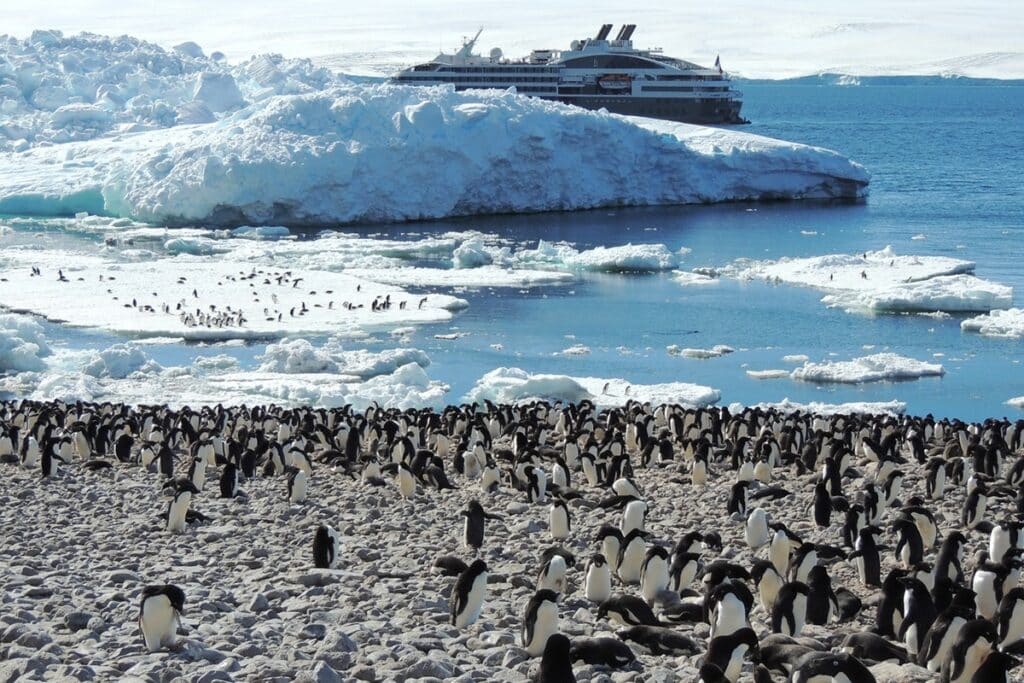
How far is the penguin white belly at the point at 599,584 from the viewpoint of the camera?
25.6ft

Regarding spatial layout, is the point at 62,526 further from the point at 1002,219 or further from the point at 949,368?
the point at 1002,219

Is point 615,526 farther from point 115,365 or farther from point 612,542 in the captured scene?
point 115,365

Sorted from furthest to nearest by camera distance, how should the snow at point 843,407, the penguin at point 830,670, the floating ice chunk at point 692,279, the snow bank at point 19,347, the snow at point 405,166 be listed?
A: the snow at point 405,166, the floating ice chunk at point 692,279, the snow bank at point 19,347, the snow at point 843,407, the penguin at point 830,670

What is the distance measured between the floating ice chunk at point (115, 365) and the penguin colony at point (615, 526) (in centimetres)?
554

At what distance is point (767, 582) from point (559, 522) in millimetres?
2183

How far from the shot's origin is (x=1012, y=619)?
6.72m

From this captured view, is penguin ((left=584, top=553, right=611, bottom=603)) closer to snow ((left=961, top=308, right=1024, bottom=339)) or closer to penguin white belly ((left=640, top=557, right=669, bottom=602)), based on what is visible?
penguin white belly ((left=640, top=557, right=669, bottom=602))

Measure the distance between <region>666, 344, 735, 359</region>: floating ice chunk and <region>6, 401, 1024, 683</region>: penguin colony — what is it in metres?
8.60

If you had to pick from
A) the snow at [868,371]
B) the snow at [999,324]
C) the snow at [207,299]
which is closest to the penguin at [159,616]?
the snow at [868,371]

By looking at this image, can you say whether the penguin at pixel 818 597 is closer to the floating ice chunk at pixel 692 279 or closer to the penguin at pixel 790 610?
the penguin at pixel 790 610

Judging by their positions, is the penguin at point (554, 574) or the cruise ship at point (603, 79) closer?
the penguin at point (554, 574)

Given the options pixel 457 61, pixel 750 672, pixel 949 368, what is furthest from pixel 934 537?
pixel 457 61

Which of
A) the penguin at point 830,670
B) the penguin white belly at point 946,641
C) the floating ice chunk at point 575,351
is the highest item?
the penguin at point 830,670

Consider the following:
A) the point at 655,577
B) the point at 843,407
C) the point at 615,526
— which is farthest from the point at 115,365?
the point at 655,577
